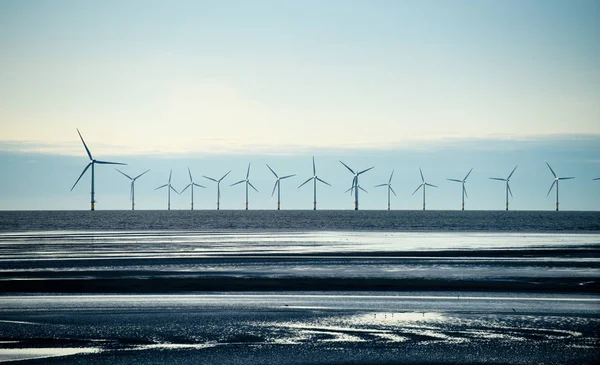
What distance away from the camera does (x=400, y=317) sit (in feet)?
63.0

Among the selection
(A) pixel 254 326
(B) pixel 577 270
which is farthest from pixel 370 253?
(A) pixel 254 326

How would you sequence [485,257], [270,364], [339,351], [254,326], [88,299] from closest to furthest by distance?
[270,364]
[339,351]
[254,326]
[88,299]
[485,257]

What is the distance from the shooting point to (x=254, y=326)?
1784cm

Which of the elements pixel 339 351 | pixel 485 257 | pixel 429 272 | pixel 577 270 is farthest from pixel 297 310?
pixel 485 257

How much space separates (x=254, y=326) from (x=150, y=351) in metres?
3.57

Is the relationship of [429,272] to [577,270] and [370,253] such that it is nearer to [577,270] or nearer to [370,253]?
[577,270]

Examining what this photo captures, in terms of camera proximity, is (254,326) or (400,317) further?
(400,317)

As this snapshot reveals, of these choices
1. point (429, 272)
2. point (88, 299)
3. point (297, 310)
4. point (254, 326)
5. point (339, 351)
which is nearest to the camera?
point (339, 351)

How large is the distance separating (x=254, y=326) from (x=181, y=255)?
2729 centimetres

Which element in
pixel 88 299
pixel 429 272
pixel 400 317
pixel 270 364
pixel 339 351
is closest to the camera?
pixel 270 364

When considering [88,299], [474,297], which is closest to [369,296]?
[474,297]

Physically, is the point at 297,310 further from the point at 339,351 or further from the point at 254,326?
the point at 339,351

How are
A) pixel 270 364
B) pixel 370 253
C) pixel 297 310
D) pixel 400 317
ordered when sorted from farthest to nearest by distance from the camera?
pixel 370 253 → pixel 297 310 → pixel 400 317 → pixel 270 364

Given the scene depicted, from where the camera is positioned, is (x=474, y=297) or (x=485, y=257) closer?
(x=474, y=297)
